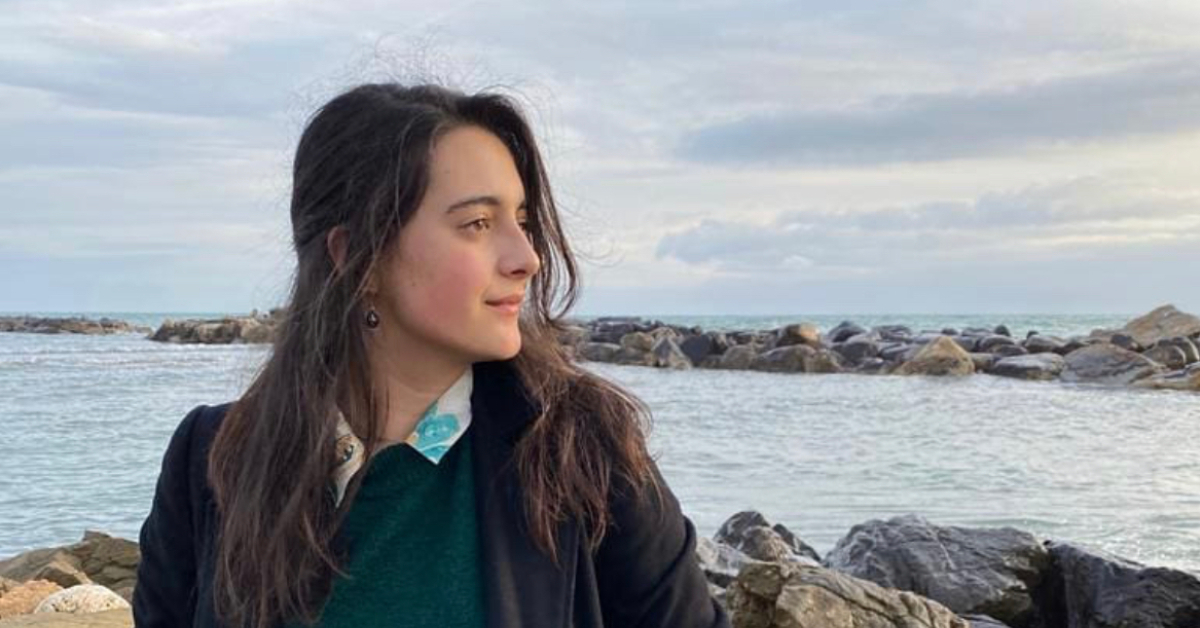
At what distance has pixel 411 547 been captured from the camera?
2098 millimetres

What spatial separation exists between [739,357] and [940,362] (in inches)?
170

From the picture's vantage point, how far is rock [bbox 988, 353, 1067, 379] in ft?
81.8

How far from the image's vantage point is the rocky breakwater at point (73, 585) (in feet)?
15.2

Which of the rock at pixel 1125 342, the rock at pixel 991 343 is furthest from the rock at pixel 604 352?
the rock at pixel 1125 342

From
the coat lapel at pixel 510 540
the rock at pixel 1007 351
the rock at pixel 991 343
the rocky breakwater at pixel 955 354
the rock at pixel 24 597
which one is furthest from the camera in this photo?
the rock at pixel 991 343

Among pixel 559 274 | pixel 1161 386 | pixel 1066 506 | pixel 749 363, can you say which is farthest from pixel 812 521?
pixel 749 363

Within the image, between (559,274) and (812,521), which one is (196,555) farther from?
(812,521)

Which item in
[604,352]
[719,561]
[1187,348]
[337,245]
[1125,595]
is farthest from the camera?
[604,352]

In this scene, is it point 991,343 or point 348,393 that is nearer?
point 348,393

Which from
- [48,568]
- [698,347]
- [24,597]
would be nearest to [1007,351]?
[698,347]

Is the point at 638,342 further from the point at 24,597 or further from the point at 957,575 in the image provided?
the point at 24,597

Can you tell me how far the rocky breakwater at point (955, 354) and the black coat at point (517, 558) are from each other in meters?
21.3

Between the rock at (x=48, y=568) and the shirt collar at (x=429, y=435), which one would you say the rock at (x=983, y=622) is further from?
the shirt collar at (x=429, y=435)

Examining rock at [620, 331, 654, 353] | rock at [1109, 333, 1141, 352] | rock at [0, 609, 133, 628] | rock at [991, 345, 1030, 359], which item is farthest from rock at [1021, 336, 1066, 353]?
rock at [0, 609, 133, 628]
